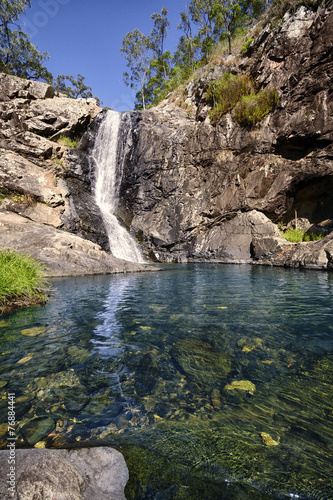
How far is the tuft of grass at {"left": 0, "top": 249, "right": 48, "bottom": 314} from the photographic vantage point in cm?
574

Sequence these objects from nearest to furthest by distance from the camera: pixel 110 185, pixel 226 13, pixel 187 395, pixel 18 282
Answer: pixel 187 395, pixel 18 282, pixel 110 185, pixel 226 13

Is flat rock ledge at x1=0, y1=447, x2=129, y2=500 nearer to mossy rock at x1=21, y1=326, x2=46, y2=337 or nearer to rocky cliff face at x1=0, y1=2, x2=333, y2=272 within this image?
mossy rock at x1=21, y1=326, x2=46, y2=337

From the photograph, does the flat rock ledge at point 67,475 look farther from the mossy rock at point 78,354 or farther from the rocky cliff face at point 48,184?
the rocky cliff face at point 48,184

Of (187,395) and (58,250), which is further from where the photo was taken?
(58,250)

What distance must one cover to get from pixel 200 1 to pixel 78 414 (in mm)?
46618

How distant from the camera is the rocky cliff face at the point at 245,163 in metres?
17.7

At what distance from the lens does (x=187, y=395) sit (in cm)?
259

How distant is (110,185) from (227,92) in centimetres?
1317

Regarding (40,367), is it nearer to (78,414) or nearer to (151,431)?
(78,414)

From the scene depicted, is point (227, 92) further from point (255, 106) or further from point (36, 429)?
point (36, 429)

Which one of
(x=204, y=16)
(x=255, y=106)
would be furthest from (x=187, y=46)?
(x=255, y=106)

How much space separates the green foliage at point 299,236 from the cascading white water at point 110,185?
36.4 ft

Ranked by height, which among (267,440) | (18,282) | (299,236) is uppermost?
(299,236)

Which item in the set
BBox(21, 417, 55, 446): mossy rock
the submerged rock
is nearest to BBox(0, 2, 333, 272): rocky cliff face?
BBox(21, 417, 55, 446): mossy rock
